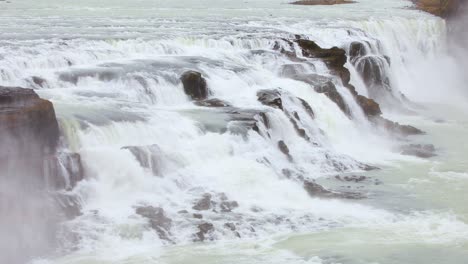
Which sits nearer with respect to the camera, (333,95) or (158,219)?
(158,219)

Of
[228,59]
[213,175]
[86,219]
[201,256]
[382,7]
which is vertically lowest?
[201,256]

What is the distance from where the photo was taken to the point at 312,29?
28.9 m

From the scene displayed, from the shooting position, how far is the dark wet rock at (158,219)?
12.8 metres

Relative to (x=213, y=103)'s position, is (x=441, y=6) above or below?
above

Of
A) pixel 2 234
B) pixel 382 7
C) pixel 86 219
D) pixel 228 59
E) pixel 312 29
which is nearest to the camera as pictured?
pixel 2 234

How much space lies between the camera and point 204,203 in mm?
14062

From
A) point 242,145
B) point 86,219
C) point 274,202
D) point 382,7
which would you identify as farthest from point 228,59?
point 382,7

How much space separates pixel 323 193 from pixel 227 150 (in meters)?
2.23

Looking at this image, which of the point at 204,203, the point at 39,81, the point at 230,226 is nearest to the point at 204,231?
the point at 230,226

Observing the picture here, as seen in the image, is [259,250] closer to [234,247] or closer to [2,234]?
[234,247]

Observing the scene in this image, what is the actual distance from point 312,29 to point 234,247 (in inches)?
688

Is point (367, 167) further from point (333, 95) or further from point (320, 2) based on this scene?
point (320, 2)

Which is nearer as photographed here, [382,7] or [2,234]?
[2,234]

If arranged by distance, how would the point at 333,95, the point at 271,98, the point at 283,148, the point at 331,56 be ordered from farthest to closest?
the point at 331,56 < the point at 333,95 < the point at 271,98 < the point at 283,148
